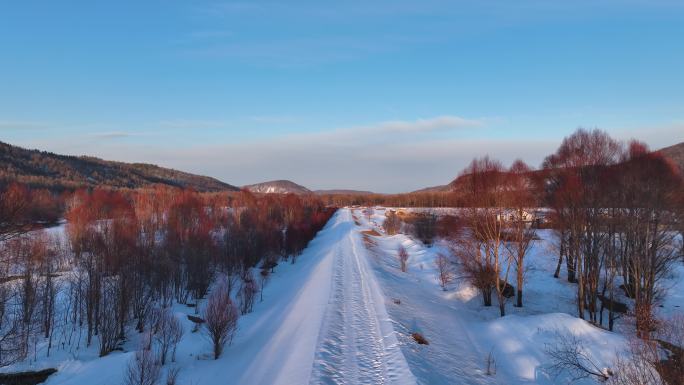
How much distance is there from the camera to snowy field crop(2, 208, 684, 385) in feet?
46.7

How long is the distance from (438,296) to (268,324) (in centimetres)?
1478

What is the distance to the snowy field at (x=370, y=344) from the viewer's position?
1423 centimetres

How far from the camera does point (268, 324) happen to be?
21797 millimetres

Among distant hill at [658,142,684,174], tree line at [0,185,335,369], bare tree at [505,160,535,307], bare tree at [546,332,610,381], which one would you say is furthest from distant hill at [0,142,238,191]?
bare tree at [546,332,610,381]

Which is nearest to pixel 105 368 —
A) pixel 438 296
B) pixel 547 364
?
pixel 547 364

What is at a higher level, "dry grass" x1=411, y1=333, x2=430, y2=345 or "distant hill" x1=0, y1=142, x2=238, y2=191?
"distant hill" x1=0, y1=142, x2=238, y2=191

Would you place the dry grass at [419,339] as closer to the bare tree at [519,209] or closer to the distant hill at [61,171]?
the bare tree at [519,209]

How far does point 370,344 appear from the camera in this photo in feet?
→ 54.3

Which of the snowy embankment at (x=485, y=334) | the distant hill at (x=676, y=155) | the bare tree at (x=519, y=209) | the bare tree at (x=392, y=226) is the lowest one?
the snowy embankment at (x=485, y=334)

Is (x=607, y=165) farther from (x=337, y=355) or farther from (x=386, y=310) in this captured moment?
(x=337, y=355)

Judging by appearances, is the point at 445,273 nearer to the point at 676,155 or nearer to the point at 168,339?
the point at 168,339

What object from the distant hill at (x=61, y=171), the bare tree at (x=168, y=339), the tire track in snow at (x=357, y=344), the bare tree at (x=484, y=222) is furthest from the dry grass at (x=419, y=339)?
the distant hill at (x=61, y=171)

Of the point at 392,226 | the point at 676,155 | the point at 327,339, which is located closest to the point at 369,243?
the point at 392,226

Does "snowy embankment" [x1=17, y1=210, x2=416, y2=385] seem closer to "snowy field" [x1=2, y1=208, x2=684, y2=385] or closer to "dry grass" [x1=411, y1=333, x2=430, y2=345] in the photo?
"snowy field" [x1=2, y1=208, x2=684, y2=385]
